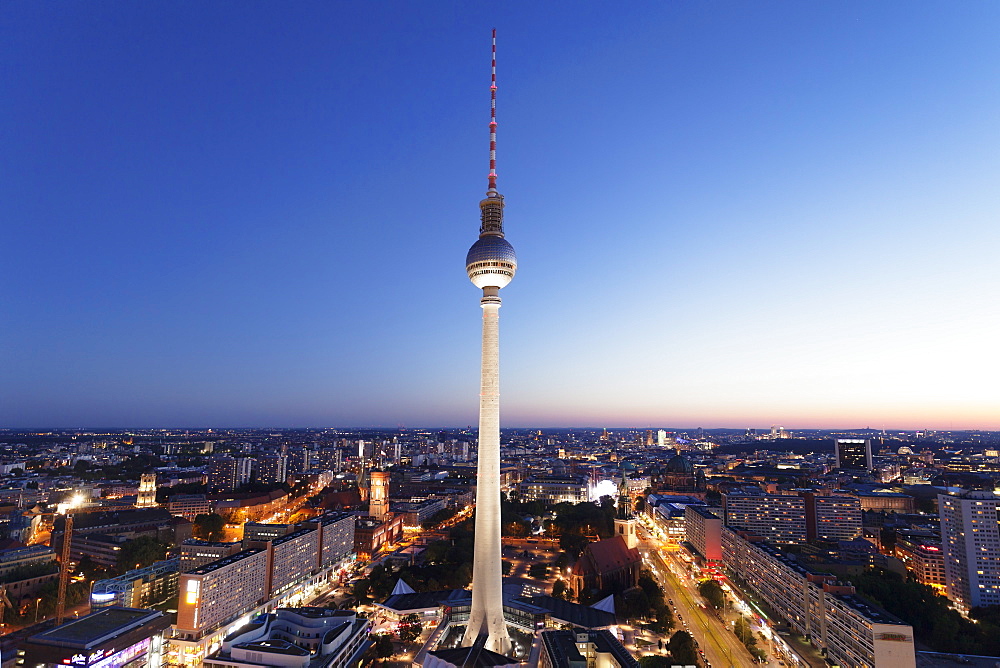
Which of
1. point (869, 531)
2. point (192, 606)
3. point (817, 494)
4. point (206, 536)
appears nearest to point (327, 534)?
point (192, 606)

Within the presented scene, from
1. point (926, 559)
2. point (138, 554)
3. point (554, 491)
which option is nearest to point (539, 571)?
point (926, 559)

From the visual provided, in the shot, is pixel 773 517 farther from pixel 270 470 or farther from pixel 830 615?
pixel 270 470

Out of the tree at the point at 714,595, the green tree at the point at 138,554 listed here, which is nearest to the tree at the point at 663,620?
the tree at the point at 714,595

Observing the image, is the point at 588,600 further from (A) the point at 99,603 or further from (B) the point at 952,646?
(A) the point at 99,603

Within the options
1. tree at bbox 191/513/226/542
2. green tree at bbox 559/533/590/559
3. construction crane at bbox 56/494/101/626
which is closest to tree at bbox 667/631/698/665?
green tree at bbox 559/533/590/559

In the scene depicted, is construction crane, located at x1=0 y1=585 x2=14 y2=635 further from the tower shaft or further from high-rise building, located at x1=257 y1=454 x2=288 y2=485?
high-rise building, located at x1=257 y1=454 x2=288 y2=485

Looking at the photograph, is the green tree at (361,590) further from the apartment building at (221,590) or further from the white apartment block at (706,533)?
the white apartment block at (706,533)

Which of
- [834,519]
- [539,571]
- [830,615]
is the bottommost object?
[539,571]
